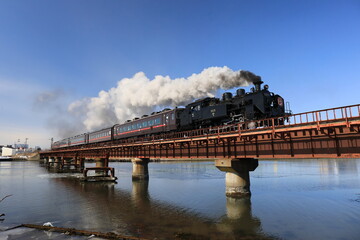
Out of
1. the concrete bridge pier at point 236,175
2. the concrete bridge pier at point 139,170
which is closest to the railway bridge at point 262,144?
the concrete bridge pier at point 236,175

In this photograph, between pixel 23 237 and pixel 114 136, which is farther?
pixel 114 136

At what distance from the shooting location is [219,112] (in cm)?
2656

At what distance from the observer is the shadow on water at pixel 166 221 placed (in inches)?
579

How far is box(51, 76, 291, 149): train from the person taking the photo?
77.9 feet

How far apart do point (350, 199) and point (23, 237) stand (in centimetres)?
2885

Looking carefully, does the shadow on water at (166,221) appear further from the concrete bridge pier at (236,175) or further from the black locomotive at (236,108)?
the black locomotive at (236,108)

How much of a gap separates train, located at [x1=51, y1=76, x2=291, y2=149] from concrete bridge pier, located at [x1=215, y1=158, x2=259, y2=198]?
455cm

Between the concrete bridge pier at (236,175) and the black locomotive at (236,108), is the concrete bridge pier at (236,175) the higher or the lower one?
the lower one

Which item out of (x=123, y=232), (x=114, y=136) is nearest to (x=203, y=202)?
(x=123, y=232)

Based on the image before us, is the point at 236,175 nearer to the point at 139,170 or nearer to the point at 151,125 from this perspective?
the point at 151,125

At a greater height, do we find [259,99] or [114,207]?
[259,99]

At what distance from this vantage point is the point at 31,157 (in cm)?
15175

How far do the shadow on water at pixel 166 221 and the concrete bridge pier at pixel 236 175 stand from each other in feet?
2.67

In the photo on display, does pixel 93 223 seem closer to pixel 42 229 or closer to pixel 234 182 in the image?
pixel 42 229
